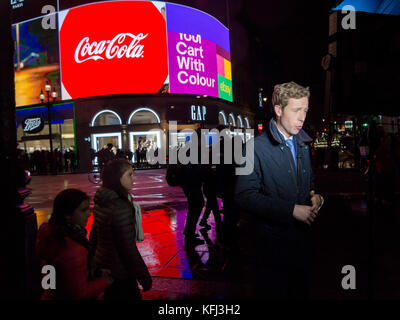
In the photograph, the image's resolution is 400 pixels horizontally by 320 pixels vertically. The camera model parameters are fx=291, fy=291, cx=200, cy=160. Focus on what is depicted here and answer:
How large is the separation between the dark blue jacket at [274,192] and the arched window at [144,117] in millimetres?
25750

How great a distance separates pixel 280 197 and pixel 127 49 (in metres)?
26.2

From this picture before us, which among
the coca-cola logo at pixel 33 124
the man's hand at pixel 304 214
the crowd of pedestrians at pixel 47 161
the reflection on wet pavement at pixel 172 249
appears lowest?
the reflection on wet pavement at pixel 172 249

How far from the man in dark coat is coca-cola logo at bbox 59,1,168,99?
25496mm

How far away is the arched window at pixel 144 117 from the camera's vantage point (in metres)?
27.4

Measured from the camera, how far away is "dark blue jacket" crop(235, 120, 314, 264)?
7.32ft

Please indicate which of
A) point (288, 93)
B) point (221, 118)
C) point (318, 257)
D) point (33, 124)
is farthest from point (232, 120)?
point (288, 93)

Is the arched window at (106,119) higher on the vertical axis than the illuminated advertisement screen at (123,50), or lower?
lower

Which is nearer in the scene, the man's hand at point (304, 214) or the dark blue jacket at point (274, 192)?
the man's hand at point (304, 214)

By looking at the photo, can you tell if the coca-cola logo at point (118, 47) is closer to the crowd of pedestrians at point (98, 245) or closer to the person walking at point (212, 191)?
the person walking at point (212, 191)

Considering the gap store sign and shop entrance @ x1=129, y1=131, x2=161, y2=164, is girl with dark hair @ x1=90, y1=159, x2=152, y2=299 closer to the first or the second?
shop entrance @ x1=129, y1=131, x2=161, y2=164

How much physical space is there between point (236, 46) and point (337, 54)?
4514cm

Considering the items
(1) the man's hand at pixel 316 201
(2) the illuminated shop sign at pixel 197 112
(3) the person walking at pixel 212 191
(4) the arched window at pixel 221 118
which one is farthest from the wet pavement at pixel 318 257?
(4) the arched window at pixel 221 118

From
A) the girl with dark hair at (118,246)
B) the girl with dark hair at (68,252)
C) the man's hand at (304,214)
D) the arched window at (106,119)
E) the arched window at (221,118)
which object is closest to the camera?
the girl with dark hair at (68,252)

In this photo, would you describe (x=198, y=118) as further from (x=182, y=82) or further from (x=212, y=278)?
(x=212, y=278)
